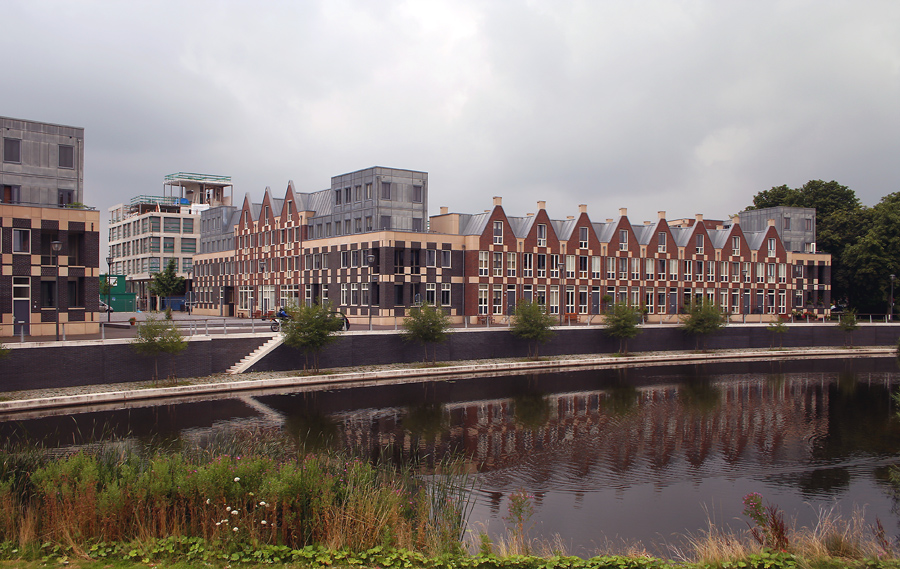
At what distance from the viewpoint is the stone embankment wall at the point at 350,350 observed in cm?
3127

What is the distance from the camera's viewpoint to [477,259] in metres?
59.3

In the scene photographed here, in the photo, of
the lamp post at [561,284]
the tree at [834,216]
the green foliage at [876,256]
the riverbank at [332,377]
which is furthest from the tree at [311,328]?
the tree at [834,216]

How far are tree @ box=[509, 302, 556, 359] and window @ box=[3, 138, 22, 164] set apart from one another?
33.1 meters

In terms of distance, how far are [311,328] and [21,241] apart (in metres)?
17.9

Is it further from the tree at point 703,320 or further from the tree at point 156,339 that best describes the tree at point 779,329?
the tree at point 156,339

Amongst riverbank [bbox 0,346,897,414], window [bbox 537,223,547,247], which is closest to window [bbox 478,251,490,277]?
window [bbox 537,223,547,247]

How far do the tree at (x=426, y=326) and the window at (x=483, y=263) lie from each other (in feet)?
57.3

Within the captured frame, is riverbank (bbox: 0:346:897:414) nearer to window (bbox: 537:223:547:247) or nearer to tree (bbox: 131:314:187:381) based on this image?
tree (bbox: 131:314:187:381)

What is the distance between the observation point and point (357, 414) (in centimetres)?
2767

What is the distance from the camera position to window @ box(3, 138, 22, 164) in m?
40.1

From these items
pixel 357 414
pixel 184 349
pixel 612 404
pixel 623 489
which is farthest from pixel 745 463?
pixel 184 349

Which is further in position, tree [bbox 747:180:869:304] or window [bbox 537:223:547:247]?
tree [bbox 747:180:869:304]

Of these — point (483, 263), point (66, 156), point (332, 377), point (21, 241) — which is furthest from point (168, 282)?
point (332, 377)

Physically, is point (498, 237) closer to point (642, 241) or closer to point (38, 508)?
point (642, 241)
